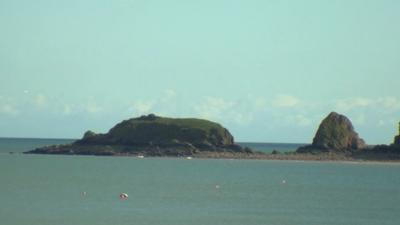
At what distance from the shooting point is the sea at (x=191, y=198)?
72875 mm

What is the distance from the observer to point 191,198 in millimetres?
92938

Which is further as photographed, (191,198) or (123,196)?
(191,198)

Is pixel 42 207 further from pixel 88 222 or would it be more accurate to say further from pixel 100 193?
pixel 100 193

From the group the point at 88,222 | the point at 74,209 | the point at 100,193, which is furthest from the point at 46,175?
the point at 88,222

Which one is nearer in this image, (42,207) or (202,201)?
(42,207)

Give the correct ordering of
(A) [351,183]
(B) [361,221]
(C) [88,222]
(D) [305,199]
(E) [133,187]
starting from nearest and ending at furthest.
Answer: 1. (C) [88,222]
2. (B) [361,221]
3. (D) [305,199]
4. (E) [133,187]
5. (A) [351,183]

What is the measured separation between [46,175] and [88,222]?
Result: 61.5m

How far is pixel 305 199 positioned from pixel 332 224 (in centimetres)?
2388

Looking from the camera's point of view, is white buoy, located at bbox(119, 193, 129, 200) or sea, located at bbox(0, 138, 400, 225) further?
white buoy, located at bbox(119, 193, 129, 200)

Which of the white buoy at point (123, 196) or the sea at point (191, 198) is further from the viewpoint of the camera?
the white buoy at point (123, 196)

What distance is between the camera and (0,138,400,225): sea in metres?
72.9

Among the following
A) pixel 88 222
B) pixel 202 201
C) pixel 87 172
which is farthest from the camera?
pixel 87 172

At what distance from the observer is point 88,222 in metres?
68.0

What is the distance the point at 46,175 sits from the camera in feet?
421
